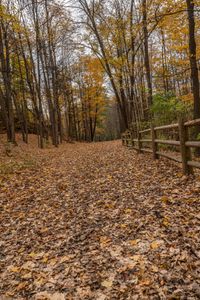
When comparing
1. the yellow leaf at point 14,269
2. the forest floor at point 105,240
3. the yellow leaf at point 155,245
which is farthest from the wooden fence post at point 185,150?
the yellow leaf at point 14,269

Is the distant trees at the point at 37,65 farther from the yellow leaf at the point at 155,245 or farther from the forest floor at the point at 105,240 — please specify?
the yellow leaf at the point at 155,245

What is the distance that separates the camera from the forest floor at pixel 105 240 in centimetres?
247

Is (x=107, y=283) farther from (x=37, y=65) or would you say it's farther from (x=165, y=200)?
(x=37, y=65)

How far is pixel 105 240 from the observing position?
3359 mm

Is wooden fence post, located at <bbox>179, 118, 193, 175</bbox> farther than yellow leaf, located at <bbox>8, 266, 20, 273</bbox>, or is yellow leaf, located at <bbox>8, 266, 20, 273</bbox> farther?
wooden fence post, located at <bbox>179, 118, 193, 175</bbox>

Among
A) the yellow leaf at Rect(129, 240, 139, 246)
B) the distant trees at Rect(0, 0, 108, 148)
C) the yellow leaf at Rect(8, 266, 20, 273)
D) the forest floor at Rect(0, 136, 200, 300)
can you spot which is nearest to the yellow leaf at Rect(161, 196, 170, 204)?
the forest floor at Rect(0, 136, 200, 300)

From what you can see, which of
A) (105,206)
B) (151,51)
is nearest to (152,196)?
(105,206)

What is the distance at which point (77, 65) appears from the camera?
1150 inches

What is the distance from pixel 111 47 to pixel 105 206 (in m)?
16.0

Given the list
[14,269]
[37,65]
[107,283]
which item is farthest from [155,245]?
[37,65]

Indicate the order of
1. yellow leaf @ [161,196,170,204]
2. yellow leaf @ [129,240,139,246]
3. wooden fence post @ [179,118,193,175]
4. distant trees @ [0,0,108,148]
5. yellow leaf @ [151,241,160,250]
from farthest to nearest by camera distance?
distant trees @ [0,0,108,148]
wooden fence post @ [179,118,193,175]
yellow leaf @ [161,196,170,204]
yellow leaf @ [129,240,139,246]
yellow leaf @ [151,241,160,250]

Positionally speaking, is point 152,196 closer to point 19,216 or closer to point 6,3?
point 19,216

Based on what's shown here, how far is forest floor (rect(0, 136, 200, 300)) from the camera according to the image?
97.3 inches

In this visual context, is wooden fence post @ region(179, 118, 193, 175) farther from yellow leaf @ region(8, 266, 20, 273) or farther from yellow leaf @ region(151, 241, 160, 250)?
yellow leaf @ region(8, 266, 20, 273)
